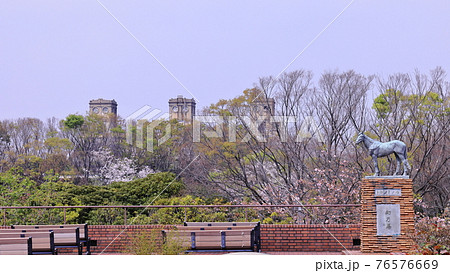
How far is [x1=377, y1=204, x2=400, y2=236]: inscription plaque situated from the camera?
9016 mm

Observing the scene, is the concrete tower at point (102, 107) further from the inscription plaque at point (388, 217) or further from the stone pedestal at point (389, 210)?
the inscription plaque at point (388, 217)

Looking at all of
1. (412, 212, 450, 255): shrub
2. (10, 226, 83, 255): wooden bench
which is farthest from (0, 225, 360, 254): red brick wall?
(412, 212, 450, 255): shrub

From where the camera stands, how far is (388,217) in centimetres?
903

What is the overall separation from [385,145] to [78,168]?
20.9m

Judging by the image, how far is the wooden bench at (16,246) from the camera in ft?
23.9

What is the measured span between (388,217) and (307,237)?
171cm

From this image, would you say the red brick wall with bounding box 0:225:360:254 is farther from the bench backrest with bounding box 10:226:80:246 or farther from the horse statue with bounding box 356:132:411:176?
the horse statue with bounding box 356:132:411:176

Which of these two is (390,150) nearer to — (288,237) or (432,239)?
(288,237)

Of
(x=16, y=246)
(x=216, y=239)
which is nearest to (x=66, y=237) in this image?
(x=16, y=246)

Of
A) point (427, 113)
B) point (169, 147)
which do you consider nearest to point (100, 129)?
point (169, 147)

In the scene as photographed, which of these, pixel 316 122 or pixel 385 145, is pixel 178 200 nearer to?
pixel 316 122

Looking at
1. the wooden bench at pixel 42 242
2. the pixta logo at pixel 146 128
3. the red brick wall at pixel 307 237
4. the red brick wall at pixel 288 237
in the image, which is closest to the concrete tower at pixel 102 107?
the pixta logo at pixel 146 128

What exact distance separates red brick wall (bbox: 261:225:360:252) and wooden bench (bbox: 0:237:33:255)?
4.33 metres

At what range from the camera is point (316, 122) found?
2155 centimetres
